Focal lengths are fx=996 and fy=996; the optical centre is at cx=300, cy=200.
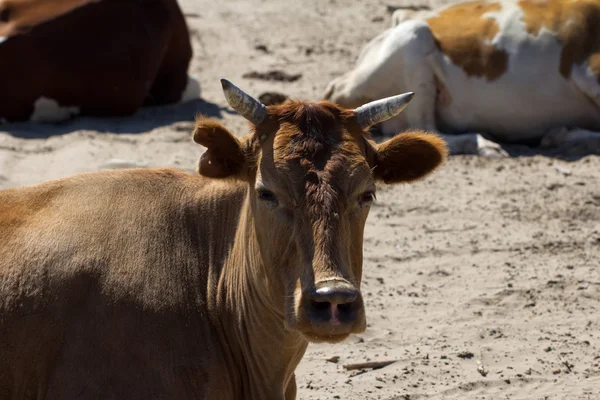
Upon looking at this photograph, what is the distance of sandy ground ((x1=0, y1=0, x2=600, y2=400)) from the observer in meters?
6.05

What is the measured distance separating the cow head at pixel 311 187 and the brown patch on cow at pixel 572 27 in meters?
5.84

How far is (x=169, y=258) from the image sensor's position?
4875 mm

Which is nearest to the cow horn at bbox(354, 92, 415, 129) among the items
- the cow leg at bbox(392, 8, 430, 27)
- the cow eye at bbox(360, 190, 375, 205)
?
the cow eye at bbox(360, 190, 375, 205)

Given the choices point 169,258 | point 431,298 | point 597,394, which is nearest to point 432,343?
point 431,298

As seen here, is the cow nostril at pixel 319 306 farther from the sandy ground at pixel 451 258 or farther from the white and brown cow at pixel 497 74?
the white and brown cow at pixel 497 74

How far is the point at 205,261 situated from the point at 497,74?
20.1 ft

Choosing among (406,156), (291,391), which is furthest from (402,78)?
(291,391)

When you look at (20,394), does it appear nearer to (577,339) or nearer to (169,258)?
(169,258)

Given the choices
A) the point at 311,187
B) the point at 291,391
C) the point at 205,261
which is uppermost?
the point at 311,187

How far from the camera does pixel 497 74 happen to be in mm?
10352

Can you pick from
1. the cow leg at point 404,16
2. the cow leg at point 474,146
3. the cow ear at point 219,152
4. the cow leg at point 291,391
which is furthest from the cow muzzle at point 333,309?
the cow leg at point 404,16

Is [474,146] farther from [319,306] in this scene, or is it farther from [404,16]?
[319,306]

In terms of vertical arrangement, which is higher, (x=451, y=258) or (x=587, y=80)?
(x=587, y=80)

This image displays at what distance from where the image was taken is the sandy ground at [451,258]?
238 inches
